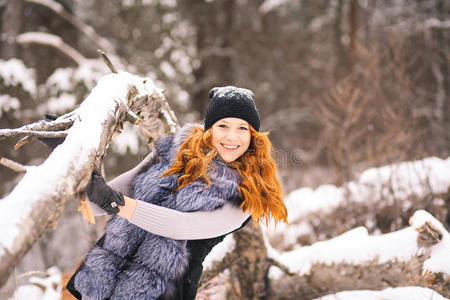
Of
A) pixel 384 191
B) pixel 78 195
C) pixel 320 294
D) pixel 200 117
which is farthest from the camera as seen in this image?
pixel 200 117

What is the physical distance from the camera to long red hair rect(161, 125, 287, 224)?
5.60 feet

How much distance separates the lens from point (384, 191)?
16.1 ft

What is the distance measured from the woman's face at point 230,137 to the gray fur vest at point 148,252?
84 millimetres

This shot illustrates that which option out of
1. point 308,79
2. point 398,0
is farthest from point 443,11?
point 308,79

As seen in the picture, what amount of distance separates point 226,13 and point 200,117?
11.2 ft

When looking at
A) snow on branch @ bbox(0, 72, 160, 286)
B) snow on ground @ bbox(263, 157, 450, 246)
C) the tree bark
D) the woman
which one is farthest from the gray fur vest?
the tree bark

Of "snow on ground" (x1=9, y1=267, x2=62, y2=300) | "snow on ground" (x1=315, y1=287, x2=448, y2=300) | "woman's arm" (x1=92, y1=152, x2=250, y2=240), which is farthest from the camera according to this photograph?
"snow on ground" (x1=9, y1=267, x2=62, y2=300)

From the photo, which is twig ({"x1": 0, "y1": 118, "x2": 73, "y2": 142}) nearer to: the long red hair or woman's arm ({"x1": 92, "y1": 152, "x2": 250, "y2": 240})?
woman's arm ({"x1": 92, "y1": 152, "x2": 250, "y2": 240})

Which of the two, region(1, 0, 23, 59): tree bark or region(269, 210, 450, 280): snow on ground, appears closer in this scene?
region(269, 210, 450, 280): snow on ground

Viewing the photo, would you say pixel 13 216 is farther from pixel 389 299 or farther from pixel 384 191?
pixel 384 191

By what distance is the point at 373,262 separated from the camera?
2664mm

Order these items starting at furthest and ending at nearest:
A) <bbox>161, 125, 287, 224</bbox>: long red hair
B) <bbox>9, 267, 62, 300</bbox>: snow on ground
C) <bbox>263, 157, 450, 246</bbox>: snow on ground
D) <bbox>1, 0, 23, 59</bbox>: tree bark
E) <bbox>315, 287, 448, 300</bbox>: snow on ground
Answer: <bbox>1, 0, 23, 59</bbox>: tree bark < <bbox>263, 157, 450, 246</bbox>: snow on ground < <bbox>9, 267, 62, 300</bbox>: snow on ground < <bbox>315, 287, 448, 300</bbox>: snow on ground < <bbox>161, 125, 287, 224</bbox>: long red hair

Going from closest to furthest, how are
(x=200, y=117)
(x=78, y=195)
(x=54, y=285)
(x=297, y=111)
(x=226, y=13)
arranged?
1. (x=78, y=195)
2. (x=54, y=285)
3. (x=200, y=117)
4. (x=226, y=13)
5. (x=297, y=111)

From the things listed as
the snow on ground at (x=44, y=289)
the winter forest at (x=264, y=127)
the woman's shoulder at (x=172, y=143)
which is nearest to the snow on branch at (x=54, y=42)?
the winter forest at (x=264, y=127)
